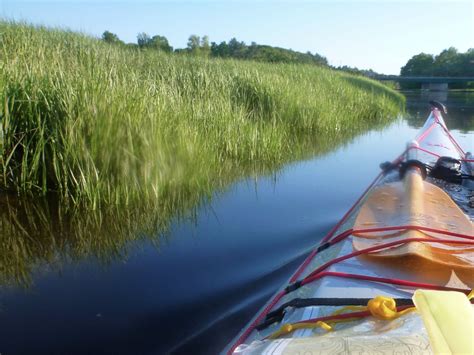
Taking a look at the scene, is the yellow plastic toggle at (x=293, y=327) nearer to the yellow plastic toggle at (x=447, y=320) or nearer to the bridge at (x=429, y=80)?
the yellow plastic toggle at (x=447, y=320)

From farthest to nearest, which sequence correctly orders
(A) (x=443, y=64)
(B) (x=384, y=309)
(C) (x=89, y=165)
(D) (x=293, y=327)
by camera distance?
(A) (x=443, y=64), (C) (x=89, y=165), (D) (x=293, y=327), (B) (x=384, y=309)

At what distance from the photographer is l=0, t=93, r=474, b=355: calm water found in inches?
85.4

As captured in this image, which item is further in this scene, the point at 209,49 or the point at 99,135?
the point at 209,49

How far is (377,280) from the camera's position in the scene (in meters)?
1.71

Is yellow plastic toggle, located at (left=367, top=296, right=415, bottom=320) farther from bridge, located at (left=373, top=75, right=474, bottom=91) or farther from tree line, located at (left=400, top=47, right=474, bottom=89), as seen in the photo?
tree line, located at (left=400, top=47, right=474, bottom=89)

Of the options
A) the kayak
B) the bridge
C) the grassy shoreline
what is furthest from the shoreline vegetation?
the bridge

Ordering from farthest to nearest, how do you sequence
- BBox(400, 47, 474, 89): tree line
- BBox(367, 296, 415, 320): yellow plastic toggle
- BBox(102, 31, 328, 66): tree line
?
BBox(400, 47, 474, 89): tree line
BBox(102, 31, 328, 66): tree line
BBox(367, 296, 415, 320): yellow plastic toggle

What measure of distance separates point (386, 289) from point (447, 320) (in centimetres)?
59

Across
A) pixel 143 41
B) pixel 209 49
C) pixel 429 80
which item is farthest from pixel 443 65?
pixel 143 41

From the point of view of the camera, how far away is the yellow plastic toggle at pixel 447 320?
998mm

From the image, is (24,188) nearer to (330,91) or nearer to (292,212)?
(292,212)

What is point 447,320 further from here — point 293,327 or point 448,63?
point 448,63

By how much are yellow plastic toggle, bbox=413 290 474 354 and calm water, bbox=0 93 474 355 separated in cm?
130

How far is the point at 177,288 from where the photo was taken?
104 inches
